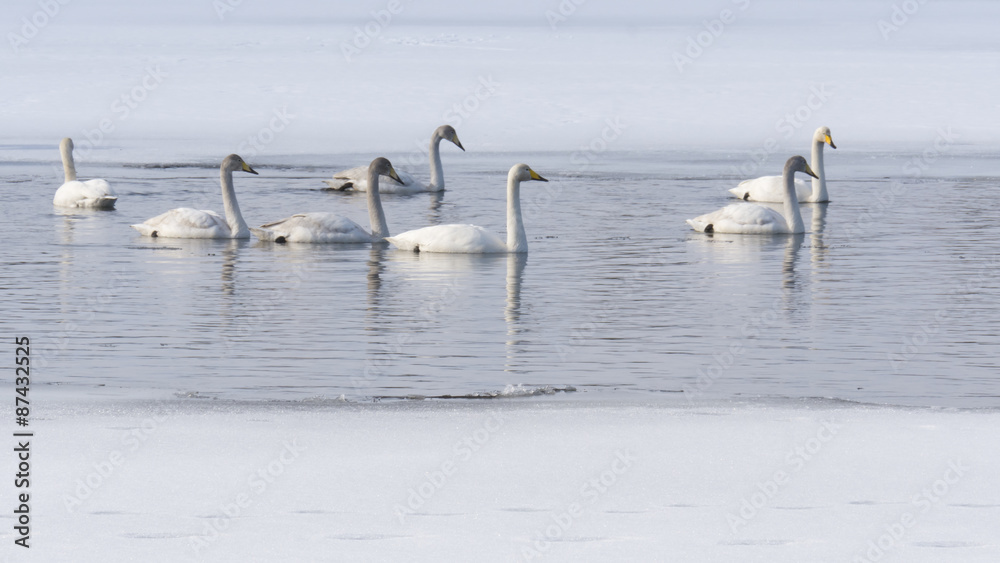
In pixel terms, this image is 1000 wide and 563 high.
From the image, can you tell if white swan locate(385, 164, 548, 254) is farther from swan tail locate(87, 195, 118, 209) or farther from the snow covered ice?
swan tail locate(87, 195, 118, 209)

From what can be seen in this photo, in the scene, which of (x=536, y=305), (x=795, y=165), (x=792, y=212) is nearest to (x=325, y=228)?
(x=536, y=305)

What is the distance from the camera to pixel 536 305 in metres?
10.4

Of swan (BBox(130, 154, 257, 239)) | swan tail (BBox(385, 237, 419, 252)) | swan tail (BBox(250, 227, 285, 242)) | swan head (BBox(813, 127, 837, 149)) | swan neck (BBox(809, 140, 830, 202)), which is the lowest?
swan tail (BBox(385, 237, 419, 252))

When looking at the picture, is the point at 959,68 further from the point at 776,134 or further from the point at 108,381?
the point at 108,381

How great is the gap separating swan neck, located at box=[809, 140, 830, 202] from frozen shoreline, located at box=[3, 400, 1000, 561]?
43.0 feet

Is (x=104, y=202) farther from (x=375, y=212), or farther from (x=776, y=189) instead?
(x=776, y=189)

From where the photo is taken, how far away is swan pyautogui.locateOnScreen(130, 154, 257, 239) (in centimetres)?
1459

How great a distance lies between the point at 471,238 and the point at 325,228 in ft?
5.83

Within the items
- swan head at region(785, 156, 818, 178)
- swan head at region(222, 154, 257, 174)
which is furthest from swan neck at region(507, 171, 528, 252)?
swan head at region(785, 156, 818, 178)

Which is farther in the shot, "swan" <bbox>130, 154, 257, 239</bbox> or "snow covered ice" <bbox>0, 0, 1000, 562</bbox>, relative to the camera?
"swan" <bbox>130, 154, 257, 239</bbox>

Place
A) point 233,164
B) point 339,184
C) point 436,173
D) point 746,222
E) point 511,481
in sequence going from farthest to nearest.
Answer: point 436,173 → point 339,184 → point 233,164 → point 746,222 → point 511,481

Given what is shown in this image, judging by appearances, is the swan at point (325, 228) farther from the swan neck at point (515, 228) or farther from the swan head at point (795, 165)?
the swan head at point (795, 165)

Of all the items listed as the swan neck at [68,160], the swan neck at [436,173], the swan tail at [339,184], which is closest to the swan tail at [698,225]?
the swan neck at [436,173]

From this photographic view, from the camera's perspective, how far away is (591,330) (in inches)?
365
